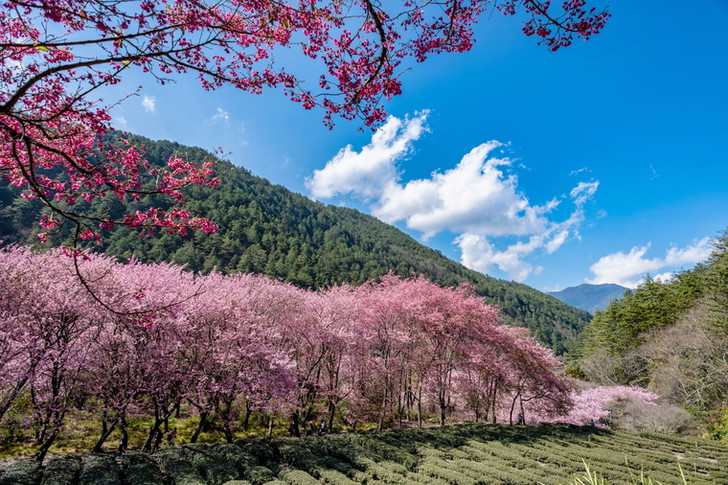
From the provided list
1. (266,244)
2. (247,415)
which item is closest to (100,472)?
(247,415)

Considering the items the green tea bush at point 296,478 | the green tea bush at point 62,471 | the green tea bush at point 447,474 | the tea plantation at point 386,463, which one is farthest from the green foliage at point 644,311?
the green tea bush at point 62,471

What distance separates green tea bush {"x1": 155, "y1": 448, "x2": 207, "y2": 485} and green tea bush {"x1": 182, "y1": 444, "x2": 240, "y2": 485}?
0.76ft

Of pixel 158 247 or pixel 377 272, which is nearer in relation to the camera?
pixel 158 247

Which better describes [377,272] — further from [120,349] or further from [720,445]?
[120,349]

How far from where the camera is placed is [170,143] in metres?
141

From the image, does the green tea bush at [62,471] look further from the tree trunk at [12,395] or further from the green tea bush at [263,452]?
the green tea bush at [263,452]

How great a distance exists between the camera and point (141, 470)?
914cm

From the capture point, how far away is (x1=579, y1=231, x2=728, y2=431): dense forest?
80.6 feet

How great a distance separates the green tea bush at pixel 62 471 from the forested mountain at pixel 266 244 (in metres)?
15.0

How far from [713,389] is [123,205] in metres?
108

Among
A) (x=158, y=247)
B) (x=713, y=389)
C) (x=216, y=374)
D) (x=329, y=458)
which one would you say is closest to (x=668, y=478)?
(x=329, y=458)

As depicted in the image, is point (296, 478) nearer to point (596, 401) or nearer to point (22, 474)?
point (22, 474)

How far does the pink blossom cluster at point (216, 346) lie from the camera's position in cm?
1002

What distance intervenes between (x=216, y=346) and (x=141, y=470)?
4364 millimetres
